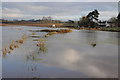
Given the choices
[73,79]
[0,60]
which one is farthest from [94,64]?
[0,60]

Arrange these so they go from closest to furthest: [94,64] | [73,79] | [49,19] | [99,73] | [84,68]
Answer: [73,79] < [99,73] < [84,68] < [94,64] < [49,19]

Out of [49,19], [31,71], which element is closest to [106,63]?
[31,71]

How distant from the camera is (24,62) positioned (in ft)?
28.5

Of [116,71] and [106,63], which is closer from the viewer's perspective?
[116,71]

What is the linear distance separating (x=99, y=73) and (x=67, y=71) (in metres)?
1.56

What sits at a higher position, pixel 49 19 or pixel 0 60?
pixel 49 19

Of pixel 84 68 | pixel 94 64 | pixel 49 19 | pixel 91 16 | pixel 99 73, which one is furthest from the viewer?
pixel 49 19

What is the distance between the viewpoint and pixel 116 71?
7.36 metres

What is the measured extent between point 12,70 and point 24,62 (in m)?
1.43

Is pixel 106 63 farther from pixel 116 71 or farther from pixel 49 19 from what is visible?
pixel 49 19

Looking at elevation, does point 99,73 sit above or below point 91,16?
below

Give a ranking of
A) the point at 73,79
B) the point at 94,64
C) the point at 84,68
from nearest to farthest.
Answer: the point at 73,79 → the point at 84,68 → the point at 94,64

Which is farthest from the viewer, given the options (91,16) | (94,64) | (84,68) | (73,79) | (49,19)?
(49,19)

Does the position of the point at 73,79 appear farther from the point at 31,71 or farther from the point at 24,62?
the point at 24,62
